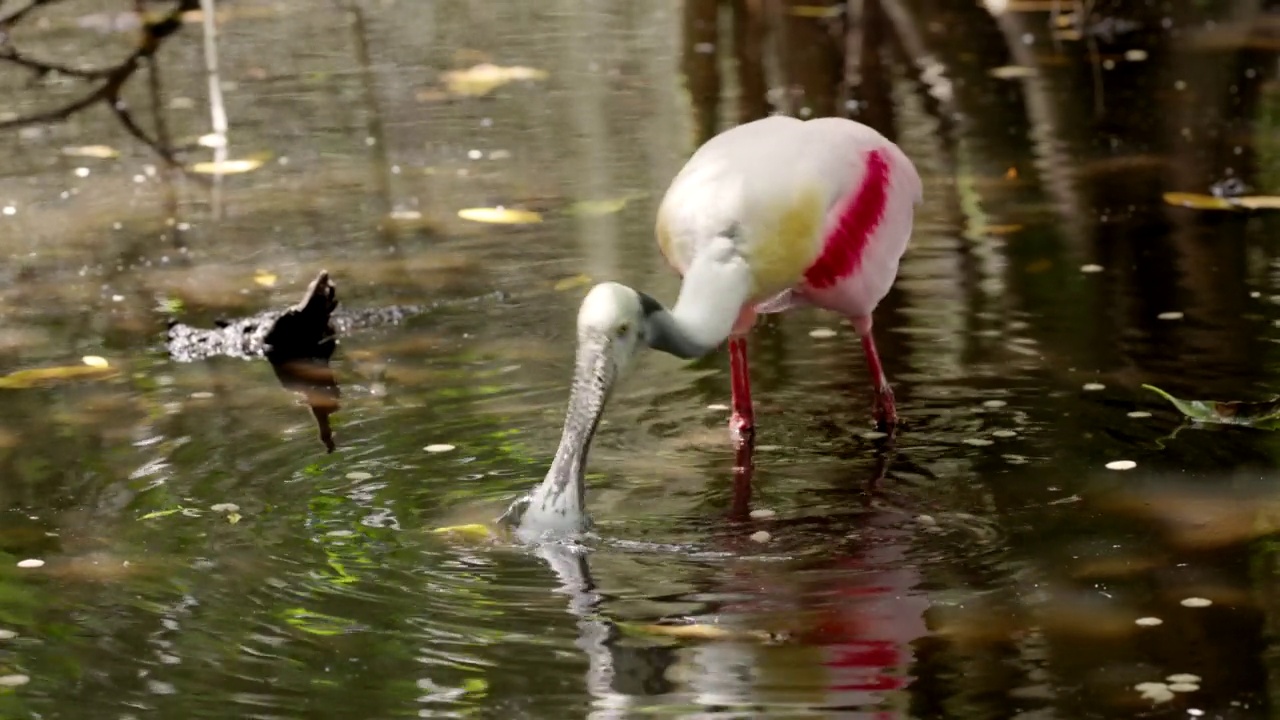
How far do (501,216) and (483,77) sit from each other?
10.8 ft

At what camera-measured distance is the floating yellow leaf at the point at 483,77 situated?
12.0 metres

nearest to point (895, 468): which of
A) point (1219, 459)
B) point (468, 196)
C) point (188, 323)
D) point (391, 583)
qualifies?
point (1219, 459)

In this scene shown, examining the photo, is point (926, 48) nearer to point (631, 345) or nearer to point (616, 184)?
point (616, 184)

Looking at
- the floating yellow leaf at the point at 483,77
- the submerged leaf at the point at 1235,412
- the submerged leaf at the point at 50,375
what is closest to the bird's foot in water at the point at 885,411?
the submerged leaf at the point at 1235,412

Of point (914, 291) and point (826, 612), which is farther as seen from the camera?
point (914, 291)

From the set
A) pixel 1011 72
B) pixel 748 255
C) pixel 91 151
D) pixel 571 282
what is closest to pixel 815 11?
pixel 1011 72

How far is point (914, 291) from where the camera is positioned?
780cm

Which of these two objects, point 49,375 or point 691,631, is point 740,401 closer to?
point 691,631

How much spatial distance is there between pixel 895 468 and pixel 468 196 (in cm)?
394

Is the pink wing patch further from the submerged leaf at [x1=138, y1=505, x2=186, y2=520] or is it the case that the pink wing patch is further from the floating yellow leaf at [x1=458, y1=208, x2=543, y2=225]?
the floating yellow leaf at [x1=458, y1=208, x2=543, y2=225]

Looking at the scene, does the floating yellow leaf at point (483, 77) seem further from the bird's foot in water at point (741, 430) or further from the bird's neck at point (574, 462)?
the bird's neck at point (574, 462)

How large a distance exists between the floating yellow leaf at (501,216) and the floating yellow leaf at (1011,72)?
3.70m

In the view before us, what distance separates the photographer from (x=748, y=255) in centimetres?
559

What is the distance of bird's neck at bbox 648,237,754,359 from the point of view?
5.26 meters
